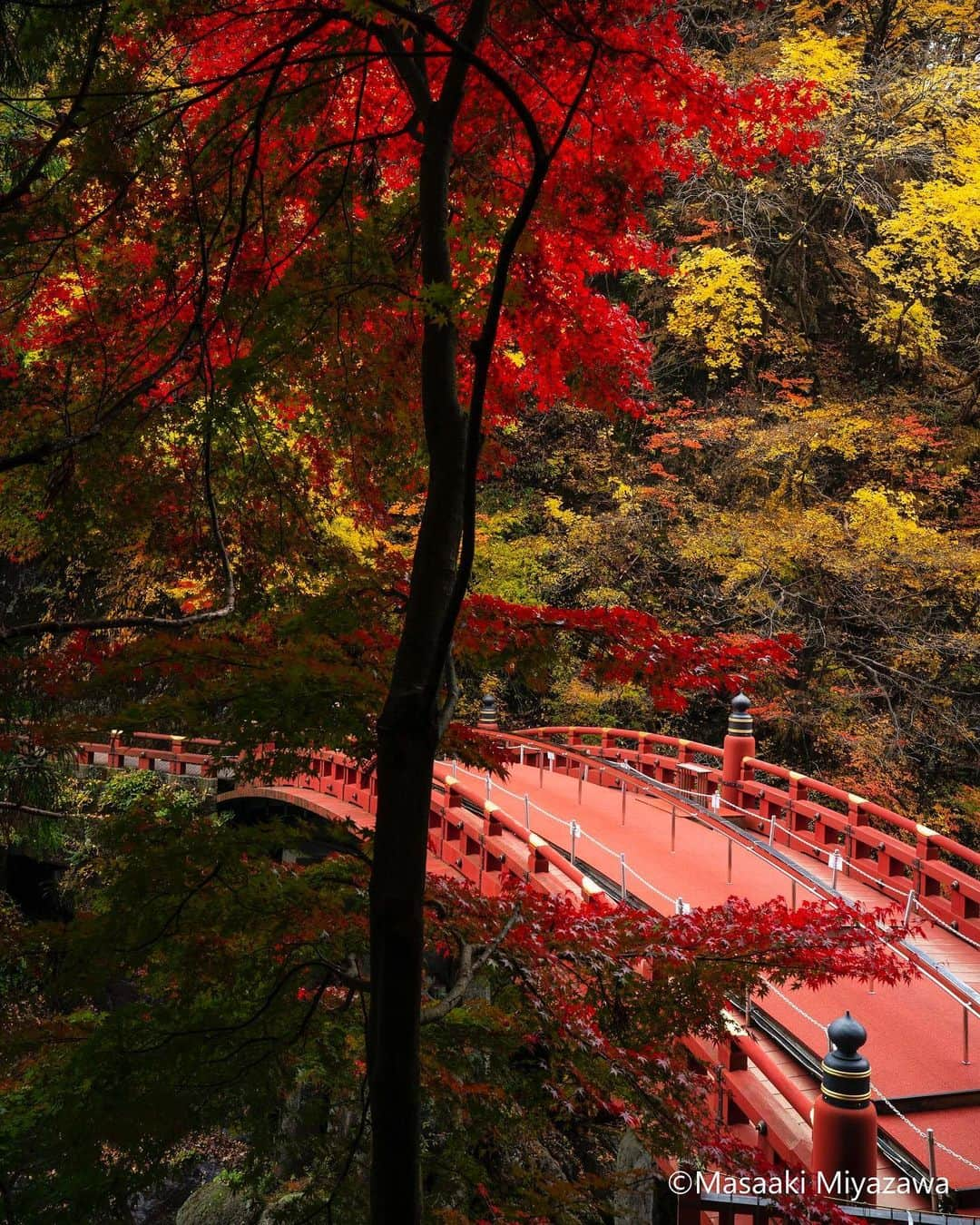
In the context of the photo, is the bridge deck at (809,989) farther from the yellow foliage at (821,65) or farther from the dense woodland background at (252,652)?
the yellow foliage at (821,65)

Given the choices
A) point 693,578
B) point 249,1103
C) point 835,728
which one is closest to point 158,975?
point 249,1103

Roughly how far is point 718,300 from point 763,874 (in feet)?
40.4

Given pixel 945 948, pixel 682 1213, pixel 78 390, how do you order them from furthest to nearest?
pixel 945 948 < pixel 78 390 < pixel 682 1213

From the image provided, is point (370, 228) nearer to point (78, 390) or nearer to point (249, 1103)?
point (78, 390)

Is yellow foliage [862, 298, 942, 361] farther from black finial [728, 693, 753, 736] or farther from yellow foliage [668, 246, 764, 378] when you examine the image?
black finial [728, 693, 753, 736]

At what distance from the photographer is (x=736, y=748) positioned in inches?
531

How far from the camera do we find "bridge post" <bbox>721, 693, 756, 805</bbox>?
13477 millimetres

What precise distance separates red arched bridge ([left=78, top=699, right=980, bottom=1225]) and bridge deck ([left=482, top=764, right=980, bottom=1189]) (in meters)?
0.02

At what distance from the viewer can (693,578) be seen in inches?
765

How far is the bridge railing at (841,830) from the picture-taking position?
32.9 feet

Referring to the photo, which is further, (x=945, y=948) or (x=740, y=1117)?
(x=945, y=948)

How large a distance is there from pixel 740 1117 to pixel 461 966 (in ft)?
10.5

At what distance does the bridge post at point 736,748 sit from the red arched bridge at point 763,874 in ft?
0.09

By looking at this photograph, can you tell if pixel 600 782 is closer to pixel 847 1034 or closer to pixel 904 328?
pixel 904 328
